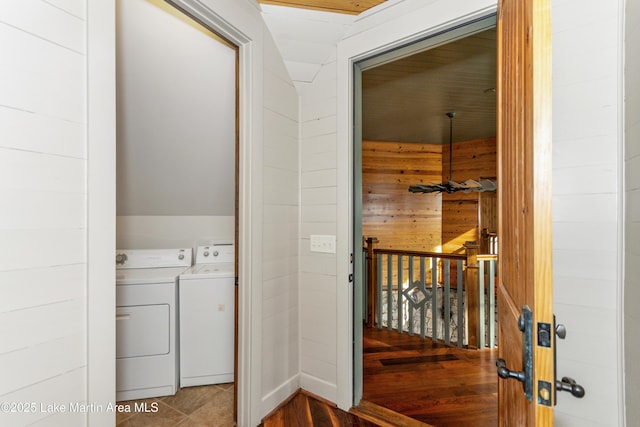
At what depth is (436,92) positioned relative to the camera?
3359mm

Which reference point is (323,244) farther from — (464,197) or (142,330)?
(464,197)

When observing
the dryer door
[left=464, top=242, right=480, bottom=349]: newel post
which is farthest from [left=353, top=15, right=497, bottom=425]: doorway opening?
the dryer door

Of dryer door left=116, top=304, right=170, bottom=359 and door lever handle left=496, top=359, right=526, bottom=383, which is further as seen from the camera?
dryer door left=116, top=304, right=170, bottom=359

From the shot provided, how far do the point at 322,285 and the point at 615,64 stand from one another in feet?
5.79

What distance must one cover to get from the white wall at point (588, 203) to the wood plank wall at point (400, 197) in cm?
444

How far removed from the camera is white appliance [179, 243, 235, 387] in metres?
2.29

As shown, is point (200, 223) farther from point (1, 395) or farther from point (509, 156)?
point (509, 156)

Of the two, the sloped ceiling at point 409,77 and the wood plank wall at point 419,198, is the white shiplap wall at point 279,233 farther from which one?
the wood plank wall at point 419,198

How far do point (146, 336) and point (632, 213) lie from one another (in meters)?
2.66

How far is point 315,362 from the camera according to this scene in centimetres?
214

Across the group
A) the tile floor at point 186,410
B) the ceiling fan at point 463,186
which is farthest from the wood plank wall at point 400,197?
the tile floor at point 186,410

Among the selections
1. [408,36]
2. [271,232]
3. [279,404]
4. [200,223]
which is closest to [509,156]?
[408,36]

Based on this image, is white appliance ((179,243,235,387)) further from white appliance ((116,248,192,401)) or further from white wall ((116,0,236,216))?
white wall ((116,0,236,216))

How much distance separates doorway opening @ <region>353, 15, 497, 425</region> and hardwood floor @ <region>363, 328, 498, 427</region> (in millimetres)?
10
